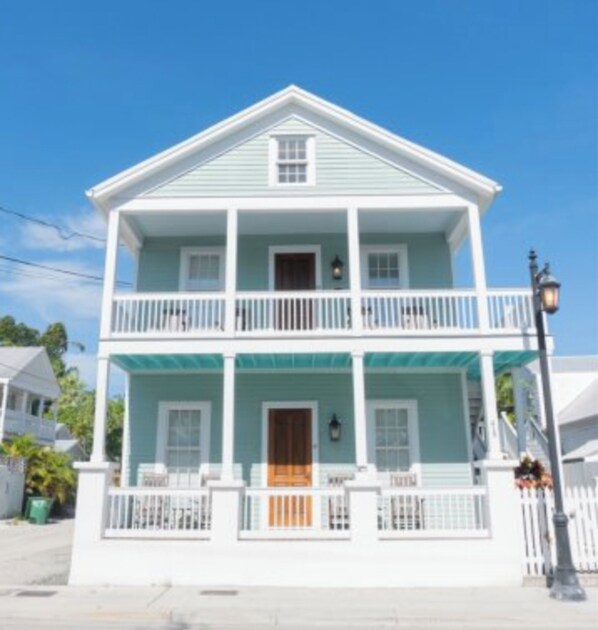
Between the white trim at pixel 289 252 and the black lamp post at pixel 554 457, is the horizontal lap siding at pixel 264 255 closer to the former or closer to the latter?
the white trim at pixel 289 252

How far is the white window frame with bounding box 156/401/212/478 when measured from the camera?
12.1m

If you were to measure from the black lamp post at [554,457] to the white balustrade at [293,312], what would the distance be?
3309mm

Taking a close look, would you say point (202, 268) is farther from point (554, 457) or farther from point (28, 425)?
point (28, 425)

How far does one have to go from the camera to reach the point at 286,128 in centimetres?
1245

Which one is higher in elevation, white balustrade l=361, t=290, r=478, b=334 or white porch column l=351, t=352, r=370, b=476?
white balustrade l=361, t=290, r=478, b=334

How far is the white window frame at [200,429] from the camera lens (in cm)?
1206

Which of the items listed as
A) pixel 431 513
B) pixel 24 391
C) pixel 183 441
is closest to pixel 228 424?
pixel 183 441

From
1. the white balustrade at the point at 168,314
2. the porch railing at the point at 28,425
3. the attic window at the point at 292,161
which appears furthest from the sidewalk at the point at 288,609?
the porch railing at the point at 28,425

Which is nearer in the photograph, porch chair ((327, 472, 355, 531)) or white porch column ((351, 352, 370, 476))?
white porch column ((351, 352, 370, 476))

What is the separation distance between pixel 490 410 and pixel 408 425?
238 cm

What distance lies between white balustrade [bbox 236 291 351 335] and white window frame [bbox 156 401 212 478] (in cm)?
192

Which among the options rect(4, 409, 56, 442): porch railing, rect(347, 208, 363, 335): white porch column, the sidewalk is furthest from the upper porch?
rect(4, 409, 56, 442): porch railing

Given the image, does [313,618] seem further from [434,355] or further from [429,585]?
[434,355]

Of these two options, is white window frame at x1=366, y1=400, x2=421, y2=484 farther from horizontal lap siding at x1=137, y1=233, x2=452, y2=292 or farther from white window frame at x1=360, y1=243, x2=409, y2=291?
horizontal lap siding at x1=137, y1=233, x2=452, y2=292
